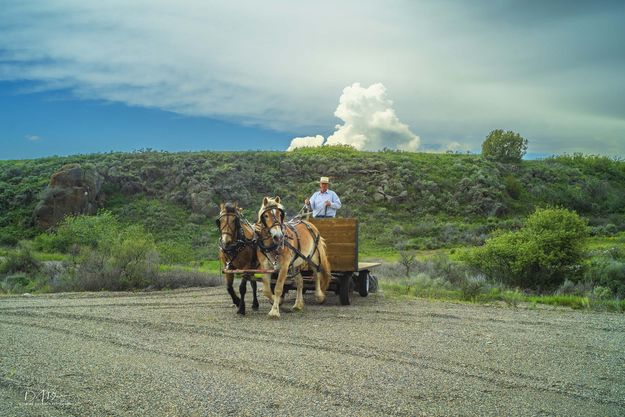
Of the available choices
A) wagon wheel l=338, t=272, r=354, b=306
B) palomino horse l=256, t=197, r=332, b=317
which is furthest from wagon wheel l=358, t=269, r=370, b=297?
palomino horse l=256, t=197, r=332, b=317

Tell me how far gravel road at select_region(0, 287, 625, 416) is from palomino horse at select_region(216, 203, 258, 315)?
1.08 metres

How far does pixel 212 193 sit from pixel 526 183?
102 feet

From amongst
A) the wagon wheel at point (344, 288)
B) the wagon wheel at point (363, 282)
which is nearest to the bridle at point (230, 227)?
the wagon wheel at point (344, 288)

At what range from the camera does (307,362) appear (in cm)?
816

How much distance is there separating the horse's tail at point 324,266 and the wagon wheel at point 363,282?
2200mm

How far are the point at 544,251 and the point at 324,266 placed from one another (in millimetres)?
10061

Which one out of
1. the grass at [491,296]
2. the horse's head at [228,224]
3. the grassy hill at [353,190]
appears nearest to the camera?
the horse's head at [228,224]

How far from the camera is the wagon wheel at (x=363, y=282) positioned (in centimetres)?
1593

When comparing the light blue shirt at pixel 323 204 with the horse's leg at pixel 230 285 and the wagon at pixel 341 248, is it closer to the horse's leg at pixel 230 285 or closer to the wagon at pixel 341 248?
the wagon at pixel 341 248

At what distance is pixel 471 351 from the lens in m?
9.16

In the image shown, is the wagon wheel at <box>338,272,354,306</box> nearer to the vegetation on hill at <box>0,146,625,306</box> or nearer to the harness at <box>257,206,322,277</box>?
the harness at <box>257,206,322,277</box>

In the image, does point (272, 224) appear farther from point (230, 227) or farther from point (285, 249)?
point (230, 227)

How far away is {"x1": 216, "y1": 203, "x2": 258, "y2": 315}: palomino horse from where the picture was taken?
38.3 ft

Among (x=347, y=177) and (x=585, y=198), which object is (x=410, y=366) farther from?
(x=585, y=198)
